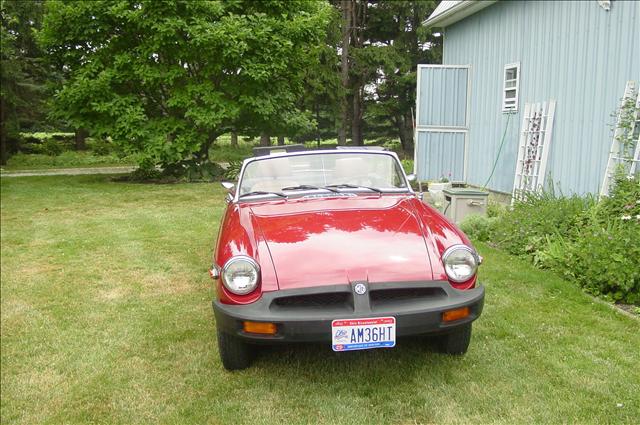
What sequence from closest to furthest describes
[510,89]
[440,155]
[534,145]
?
1. [534,145]
2. [510,89]
3. [440,155]

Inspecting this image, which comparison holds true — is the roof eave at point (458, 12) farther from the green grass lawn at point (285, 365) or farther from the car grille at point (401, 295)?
the car grille at point (401, 295)

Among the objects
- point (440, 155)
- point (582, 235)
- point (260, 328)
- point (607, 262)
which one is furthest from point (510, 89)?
point (260, 328)

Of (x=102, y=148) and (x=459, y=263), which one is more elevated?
(x=459, y=263)

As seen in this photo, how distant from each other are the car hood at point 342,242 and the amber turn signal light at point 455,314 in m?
0.23

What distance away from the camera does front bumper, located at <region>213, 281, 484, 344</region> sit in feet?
10.1

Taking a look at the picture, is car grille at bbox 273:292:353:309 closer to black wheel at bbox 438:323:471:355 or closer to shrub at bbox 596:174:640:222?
black wheel at bbox 438:323:471:355

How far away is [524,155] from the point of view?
10.0 metres

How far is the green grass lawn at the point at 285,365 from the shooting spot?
3156 millimetres

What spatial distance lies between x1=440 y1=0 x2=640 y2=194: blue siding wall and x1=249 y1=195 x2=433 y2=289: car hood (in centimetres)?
539

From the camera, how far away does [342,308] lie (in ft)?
10.4

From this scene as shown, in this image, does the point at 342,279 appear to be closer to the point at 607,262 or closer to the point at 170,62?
the point at 607,262

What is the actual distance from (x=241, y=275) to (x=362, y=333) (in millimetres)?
783

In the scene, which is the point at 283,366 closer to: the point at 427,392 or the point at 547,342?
the point at 427,392

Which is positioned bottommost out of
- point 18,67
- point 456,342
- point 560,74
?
point 456,342
